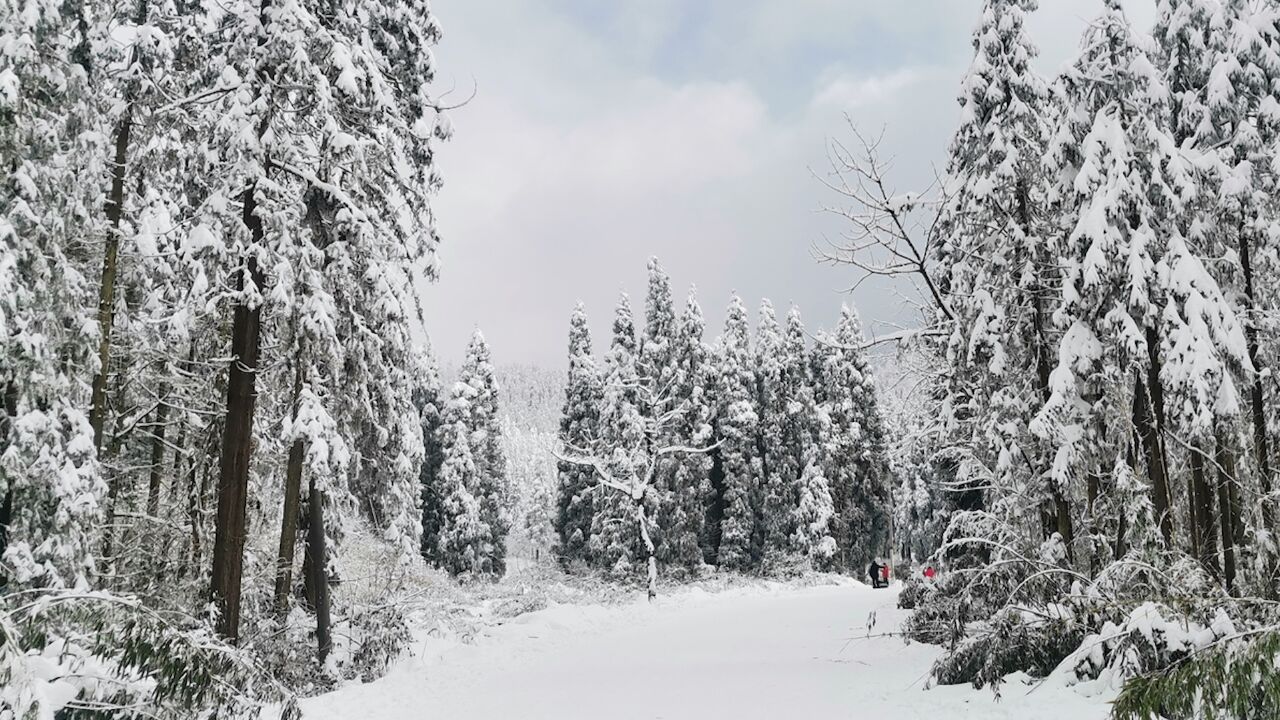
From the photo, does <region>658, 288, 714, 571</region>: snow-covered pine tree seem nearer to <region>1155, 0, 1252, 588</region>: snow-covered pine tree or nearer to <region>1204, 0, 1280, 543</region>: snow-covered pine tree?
<region>1155, 0, 1252, 588</region>: snow-covered pine tree

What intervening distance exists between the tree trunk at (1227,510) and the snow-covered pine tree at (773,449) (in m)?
28.0

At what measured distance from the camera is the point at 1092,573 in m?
12.0

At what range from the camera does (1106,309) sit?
36.7 ft

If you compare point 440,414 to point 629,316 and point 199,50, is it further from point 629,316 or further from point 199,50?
point 199,50

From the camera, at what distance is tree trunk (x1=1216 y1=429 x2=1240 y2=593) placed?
38.1 ft

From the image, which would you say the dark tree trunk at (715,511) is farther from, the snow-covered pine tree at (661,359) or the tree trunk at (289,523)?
the tree trunk at (289,523)

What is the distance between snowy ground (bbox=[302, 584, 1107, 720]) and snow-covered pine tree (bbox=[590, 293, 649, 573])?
448 inches

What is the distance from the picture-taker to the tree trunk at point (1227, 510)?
1161cm

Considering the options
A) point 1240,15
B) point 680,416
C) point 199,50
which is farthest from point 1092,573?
point 680,416

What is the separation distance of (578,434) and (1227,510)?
30492 mm

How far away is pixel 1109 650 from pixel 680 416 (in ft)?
106

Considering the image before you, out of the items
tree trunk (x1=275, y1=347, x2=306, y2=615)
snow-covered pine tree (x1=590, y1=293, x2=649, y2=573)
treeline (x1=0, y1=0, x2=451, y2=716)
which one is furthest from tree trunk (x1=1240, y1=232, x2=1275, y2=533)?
snow-covered pine tree (x1=590, y1=293, x2=649, y2=573)

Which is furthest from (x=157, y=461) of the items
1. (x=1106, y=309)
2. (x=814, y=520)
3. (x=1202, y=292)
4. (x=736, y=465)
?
(x=814, y=520)

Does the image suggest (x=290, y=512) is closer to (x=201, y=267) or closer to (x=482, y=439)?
(x=201, y=267)
